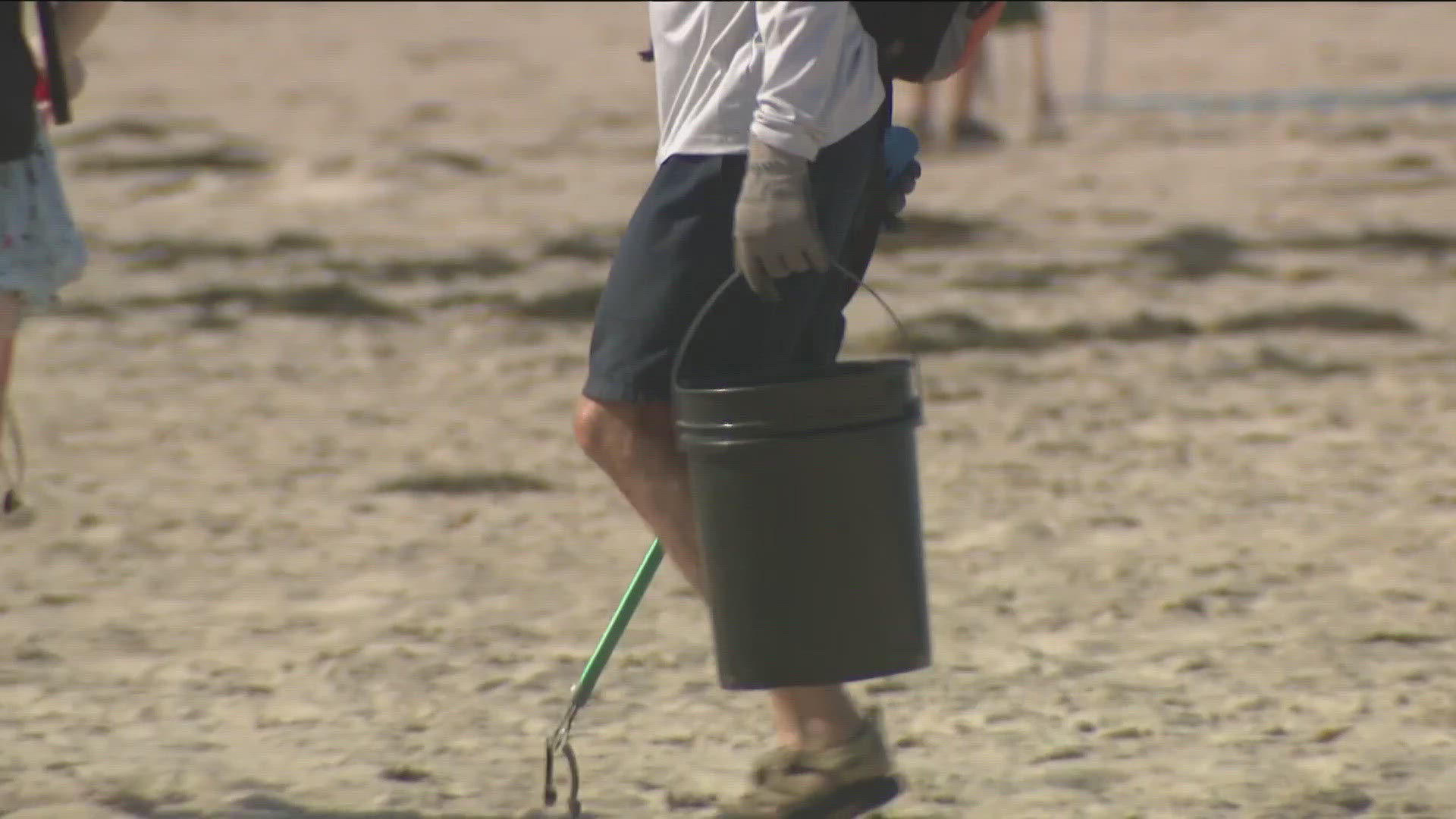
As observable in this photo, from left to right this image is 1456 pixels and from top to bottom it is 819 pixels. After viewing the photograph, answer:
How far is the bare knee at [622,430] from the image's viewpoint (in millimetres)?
2451

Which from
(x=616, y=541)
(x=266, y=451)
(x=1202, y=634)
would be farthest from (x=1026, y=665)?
(x=266, y=451)

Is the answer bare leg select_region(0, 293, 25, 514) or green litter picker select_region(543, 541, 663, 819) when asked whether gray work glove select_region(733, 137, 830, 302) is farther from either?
bare leg select_region(0, 293, 25, 514)

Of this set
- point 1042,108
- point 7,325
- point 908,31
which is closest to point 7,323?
point 7,325

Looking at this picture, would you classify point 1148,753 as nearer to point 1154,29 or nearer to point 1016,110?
point 1016,110

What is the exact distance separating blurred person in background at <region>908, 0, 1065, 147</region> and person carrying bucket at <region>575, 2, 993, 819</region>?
7.52 metres

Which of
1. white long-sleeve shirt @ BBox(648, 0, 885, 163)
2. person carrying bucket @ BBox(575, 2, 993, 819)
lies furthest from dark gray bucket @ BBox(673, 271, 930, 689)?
white long-sleeve shirt @ BBox(648, 0, 885, 163)

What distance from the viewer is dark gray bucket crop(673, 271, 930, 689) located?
2305 millimetres

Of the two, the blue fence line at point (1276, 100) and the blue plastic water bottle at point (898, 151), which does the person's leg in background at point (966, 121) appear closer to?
the blue fence line at point (1276, 100)

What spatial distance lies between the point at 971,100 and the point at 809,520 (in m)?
8.89

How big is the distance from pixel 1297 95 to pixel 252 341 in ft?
26.0

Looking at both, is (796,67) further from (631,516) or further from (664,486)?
(631,516)

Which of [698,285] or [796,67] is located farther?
[698,285]

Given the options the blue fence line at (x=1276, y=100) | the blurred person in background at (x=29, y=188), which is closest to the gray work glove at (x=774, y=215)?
the blurred person in background at (x=29, y=188)

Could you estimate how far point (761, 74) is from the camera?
7.56 feet
